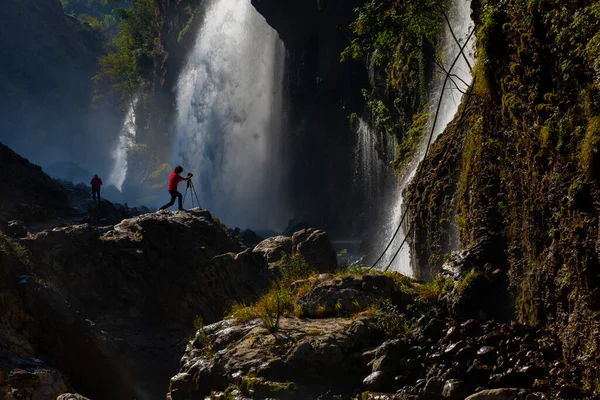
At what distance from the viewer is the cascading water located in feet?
157

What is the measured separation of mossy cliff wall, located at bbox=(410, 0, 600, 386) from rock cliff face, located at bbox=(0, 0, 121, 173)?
3726 inches

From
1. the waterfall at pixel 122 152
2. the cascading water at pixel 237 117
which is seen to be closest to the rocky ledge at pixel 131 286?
the cascading water at pixel 237 117

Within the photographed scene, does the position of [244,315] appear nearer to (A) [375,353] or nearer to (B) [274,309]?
(B) [274,309]

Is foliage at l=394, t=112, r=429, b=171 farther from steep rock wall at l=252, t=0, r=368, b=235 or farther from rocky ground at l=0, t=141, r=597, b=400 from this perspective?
steep rock wall at l=252, t=0, r=368, b=235

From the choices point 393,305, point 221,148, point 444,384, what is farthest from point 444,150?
point 221,148

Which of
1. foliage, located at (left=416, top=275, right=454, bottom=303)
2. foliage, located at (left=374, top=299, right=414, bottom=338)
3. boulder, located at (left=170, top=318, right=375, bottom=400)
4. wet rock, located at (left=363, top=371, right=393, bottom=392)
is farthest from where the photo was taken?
foliage, located at (left=416, top=275, right=454, bottom=303)

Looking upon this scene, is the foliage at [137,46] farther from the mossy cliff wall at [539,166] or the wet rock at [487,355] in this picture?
the wet rock at [487,355]

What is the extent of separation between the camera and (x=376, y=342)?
711cm

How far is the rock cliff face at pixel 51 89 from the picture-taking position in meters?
91.8

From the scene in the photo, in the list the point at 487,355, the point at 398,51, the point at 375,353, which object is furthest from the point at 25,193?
the point at 487,355

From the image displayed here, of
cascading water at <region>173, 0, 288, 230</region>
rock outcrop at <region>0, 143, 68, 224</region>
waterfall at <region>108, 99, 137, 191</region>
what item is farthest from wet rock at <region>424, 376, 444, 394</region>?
waterfall at <region>108, 99, 137, 191</region>

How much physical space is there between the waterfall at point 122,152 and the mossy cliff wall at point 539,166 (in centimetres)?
8031

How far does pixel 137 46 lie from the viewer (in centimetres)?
7338

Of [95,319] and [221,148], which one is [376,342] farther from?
[221,148]
